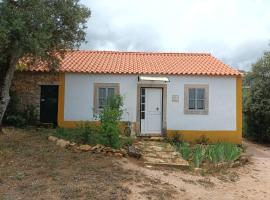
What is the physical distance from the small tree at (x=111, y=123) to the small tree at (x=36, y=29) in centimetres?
275

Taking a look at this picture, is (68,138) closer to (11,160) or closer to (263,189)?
(11,160)

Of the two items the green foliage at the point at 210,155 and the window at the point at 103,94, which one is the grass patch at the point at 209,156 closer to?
the green foliage at the point at 210,155

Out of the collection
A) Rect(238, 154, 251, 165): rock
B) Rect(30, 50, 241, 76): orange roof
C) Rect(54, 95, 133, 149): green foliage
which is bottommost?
Rect(238, 154, 251, 165): rock

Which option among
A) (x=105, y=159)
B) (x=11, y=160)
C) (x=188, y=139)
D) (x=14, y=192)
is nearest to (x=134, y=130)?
(x=188, y=139)

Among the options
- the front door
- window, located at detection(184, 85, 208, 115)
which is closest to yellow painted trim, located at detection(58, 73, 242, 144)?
the front door

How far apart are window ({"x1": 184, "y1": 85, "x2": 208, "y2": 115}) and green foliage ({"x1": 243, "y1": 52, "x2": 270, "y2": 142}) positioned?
4.07m

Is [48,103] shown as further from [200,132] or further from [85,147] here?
[200,132]

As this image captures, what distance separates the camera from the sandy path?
881cm

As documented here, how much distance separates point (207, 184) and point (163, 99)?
8057mm

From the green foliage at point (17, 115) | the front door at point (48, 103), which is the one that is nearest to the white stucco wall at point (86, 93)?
the front door at point (48, 103)

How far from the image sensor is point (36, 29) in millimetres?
12125

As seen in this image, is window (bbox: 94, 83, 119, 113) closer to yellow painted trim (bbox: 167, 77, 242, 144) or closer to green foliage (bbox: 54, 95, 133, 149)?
yellow painted trim (bbox: 167, 77, 242, 144)

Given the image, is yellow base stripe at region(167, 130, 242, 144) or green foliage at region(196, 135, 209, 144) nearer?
green foliage at region(196, 135, 209, 144)

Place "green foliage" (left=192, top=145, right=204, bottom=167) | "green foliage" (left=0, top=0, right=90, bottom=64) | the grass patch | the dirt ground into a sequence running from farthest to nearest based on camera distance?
the grass patch < "green foliage" (left=192, top=145, right=204, bottom=167) < "green foliage" (left=0, top=0, right=90, bottom=64) < the dirt ground
